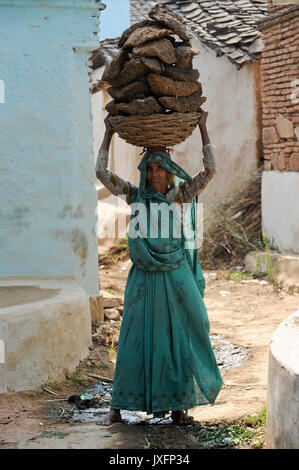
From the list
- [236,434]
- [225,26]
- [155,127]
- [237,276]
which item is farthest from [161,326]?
[225,26]

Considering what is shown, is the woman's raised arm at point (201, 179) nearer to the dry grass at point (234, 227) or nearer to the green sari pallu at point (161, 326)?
the green sari pallu at point (161, 326)

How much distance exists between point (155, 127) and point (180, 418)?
1773 mm

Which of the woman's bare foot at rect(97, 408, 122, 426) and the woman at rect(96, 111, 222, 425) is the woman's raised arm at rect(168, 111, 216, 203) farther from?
the woman's bare foot at rect(97, 408, 122, 426)

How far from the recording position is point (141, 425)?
4.30m

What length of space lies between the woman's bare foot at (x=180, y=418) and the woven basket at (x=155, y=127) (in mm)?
1654

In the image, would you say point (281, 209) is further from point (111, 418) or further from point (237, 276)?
point (111, 418)

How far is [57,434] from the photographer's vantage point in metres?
4.20

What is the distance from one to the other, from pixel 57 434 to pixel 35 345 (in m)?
1.08

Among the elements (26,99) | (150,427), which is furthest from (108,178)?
(26,99)

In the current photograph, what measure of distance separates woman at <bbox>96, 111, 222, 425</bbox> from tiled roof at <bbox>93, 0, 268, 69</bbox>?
22.0 ft

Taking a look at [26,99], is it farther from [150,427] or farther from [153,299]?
[150,427]

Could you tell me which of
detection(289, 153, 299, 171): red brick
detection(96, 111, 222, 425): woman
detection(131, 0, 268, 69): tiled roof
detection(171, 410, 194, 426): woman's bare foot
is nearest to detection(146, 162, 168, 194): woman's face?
detection(96, 111, 222, 425): woman

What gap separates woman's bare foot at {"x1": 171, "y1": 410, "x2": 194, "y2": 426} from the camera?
427 centimetres
